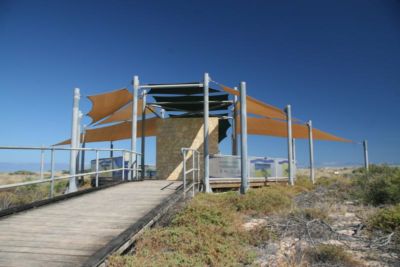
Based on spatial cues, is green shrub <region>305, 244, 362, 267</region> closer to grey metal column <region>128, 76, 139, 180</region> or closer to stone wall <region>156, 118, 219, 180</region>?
grey metal column <region>128, 76, 139, 180</region>

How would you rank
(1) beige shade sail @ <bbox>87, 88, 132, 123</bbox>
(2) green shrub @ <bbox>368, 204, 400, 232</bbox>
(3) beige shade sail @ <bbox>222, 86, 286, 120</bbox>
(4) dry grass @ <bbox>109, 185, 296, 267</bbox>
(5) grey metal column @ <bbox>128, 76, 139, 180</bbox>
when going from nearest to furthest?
(4) dry grass @ <bbox>109, 185, 296, 267</bbox> → (2) green shrub @ <bbox>368, 204, 400, 232</bbox> → (5) grey metal column @ <bbox>128, 76, 139, 180</bbox> → (3) beige shade sail @ <bbox>222, 86, 286, 120</bbox> → (1) beige shade sail @ <bbox>87, 88, 132, 123</bbox>

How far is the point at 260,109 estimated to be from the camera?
13.9 metres

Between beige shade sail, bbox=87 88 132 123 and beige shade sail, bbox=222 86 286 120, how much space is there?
4275 mm

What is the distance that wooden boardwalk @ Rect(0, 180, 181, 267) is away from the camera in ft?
11.5

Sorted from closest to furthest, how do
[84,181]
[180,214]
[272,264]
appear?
[272,264]
[180,214]
[84,181]

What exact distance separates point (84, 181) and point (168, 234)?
1312 centimetres

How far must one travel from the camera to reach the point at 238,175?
468 inches

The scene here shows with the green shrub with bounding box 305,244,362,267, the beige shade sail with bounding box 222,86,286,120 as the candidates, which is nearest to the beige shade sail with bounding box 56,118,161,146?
the beige shade sail with bounding box 222,86,286,120

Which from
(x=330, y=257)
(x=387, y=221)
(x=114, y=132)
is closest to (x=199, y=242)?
(x=330, y=257)

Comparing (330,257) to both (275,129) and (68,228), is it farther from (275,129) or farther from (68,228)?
(275,129)

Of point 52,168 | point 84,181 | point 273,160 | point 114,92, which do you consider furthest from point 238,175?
point 84,181

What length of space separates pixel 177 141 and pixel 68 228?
9.63 m

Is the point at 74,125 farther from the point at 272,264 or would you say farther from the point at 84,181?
the point at 272,264

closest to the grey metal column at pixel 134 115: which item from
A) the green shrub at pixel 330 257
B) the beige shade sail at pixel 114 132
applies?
the beige shade sail at pixel 114 132
